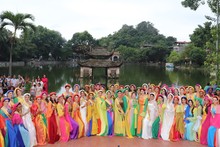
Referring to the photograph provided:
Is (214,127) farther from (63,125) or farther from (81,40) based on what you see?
(81,40)

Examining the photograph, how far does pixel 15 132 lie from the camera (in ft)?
22.3

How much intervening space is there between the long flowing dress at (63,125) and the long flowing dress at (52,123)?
5.7 inches

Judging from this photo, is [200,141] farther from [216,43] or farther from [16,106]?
[216,43]

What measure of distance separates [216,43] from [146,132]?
698 centimetres

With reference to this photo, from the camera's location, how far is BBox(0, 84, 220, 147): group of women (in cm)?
743

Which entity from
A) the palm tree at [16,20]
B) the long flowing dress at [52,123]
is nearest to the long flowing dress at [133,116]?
the long flowing dress at [52,123]

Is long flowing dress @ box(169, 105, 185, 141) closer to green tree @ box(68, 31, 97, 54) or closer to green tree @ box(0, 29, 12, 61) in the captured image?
green tree @ box(0, 29, 12, 61)

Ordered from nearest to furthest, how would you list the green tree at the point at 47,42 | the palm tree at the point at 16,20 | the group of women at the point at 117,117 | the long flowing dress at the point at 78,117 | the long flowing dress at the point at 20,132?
the long flowing dress at the point at 20,132 < the group of women at the point at 117,117 < the long flowing dress at the point at 78,117 < the palm tree at the point at 16,20 < the green tree at the point at 47,42

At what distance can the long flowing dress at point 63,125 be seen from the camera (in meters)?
7.72

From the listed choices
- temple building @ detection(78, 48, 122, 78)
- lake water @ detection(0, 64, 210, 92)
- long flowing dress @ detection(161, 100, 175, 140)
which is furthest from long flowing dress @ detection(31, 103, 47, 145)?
temple building @ detection(78, 48, 122, 78)

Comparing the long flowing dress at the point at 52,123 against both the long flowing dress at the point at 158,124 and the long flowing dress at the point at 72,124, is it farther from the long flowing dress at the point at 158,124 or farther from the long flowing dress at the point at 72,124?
the long flowing dress at the point at 158,124

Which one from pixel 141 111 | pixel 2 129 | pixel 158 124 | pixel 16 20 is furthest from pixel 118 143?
pixel 16 20

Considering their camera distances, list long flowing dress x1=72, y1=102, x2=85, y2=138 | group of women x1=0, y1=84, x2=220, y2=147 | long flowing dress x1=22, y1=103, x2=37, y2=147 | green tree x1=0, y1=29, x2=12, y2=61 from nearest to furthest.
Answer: long flowing dress x1=22, y1=103, x2=37, y2=147
group of women x1=0, y1=84, x2=220, y2=147
long flowing dress x1=72, y1=102, x2=85, y2=138
green tree x1=0, y1=29, x2=12, y2=61

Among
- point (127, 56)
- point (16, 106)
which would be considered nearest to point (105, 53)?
point (16, 106)
